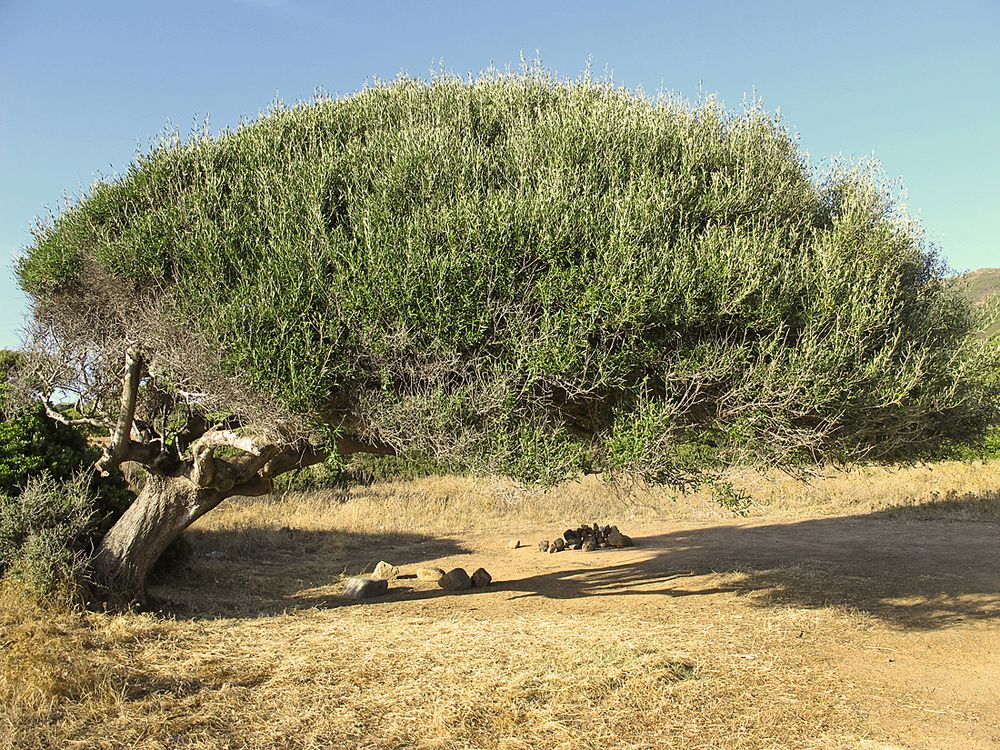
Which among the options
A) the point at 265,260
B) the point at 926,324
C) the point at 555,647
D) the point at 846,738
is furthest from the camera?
the point at 555,647

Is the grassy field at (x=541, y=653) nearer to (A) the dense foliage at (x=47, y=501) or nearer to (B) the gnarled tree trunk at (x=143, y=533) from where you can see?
(A) the dense foliage at (x=47, y=501)

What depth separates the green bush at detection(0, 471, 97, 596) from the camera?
34.1 feet

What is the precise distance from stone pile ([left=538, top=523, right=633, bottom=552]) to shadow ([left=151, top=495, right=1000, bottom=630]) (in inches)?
17.3

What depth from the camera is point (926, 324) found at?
982 cm

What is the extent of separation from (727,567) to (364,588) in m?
8.41

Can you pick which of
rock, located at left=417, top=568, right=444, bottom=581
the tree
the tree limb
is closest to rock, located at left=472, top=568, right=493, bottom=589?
rock, located at left=417, top=568, right=444, bottom=581

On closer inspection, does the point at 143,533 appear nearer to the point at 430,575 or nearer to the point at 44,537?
the point at 44,537

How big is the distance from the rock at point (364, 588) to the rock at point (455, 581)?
1.23m

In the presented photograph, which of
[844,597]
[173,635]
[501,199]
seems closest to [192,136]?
[501,199]

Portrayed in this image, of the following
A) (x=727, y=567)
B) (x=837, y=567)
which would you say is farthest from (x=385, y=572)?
(x=837, y=567)

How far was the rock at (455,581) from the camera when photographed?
15.7 m

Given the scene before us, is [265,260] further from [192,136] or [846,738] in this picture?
[846,738]

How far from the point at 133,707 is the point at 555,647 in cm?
536

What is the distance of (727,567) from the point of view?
1753cm
